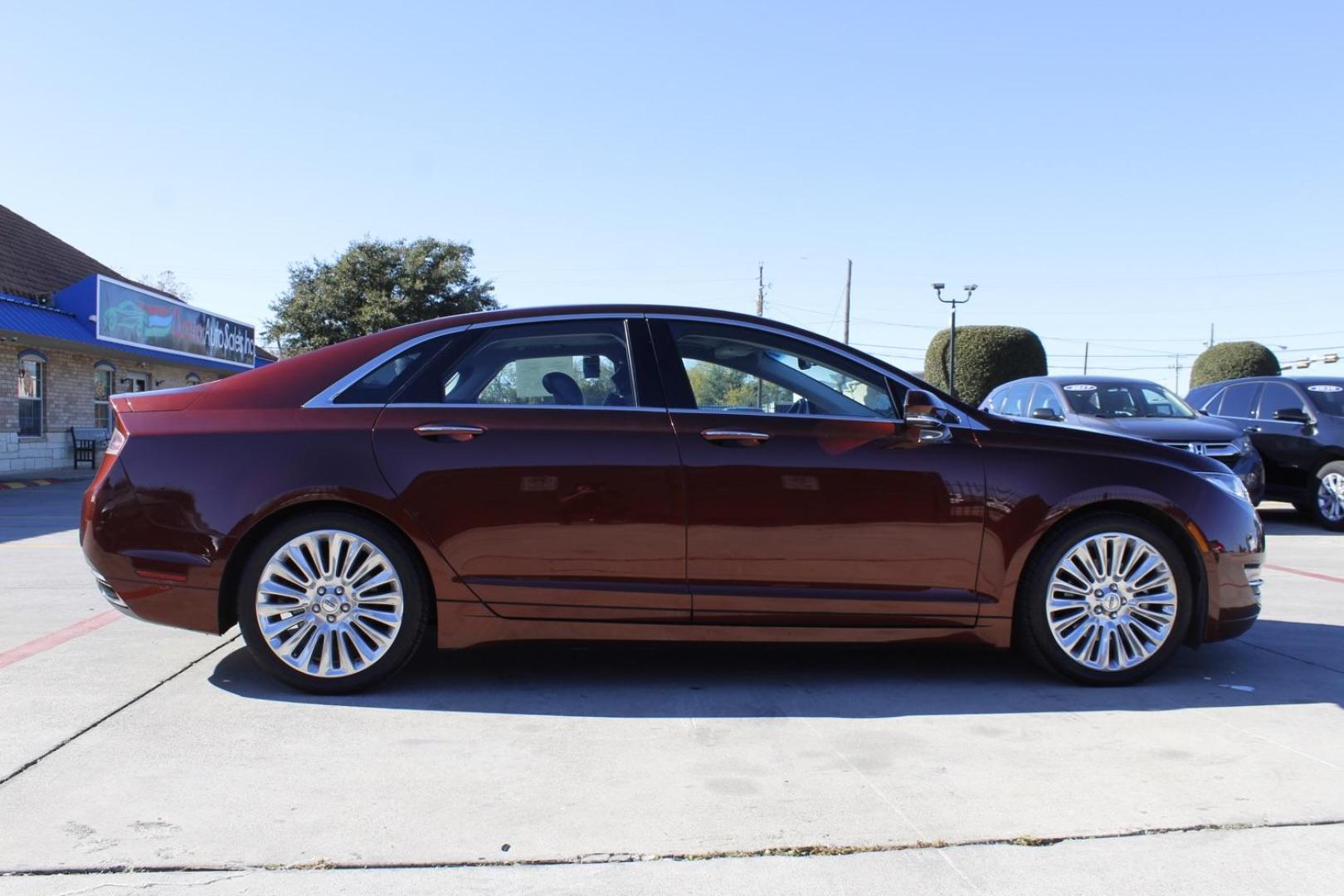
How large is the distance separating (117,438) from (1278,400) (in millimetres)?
11786

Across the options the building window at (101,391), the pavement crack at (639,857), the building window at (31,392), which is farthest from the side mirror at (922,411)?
the building window at (101,391)

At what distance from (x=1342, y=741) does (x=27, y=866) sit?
14.5 feet

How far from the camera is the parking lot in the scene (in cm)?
271

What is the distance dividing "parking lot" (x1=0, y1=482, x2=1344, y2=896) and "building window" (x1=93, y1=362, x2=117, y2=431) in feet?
66.5

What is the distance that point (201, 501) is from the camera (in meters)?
4.18

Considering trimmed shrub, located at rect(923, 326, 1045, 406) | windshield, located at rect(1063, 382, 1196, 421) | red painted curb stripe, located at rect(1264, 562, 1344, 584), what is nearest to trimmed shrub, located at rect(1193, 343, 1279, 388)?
trimmed shrub, located at rect(923, 326, 1045, 406)

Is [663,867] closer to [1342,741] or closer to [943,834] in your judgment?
[943,834]

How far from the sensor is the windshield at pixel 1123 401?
1034 centimetres

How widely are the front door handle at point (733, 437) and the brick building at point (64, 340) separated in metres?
16.3

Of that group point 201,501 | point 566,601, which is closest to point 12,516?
point 201,501

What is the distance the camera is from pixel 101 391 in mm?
23188

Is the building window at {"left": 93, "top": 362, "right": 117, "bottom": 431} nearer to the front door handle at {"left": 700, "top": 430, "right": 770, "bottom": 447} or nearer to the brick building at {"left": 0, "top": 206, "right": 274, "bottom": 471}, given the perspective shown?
the brick building at {"left": 0, "top": 206, "right": 274, "bottom": 471}

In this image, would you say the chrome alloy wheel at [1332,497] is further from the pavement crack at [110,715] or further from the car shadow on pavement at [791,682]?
the pavement crack at [110,715]

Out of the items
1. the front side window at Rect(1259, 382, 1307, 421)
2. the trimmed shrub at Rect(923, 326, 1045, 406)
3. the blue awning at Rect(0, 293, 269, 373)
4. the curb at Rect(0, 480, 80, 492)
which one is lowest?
the curb at Rect(0, 480, 80, 492)
